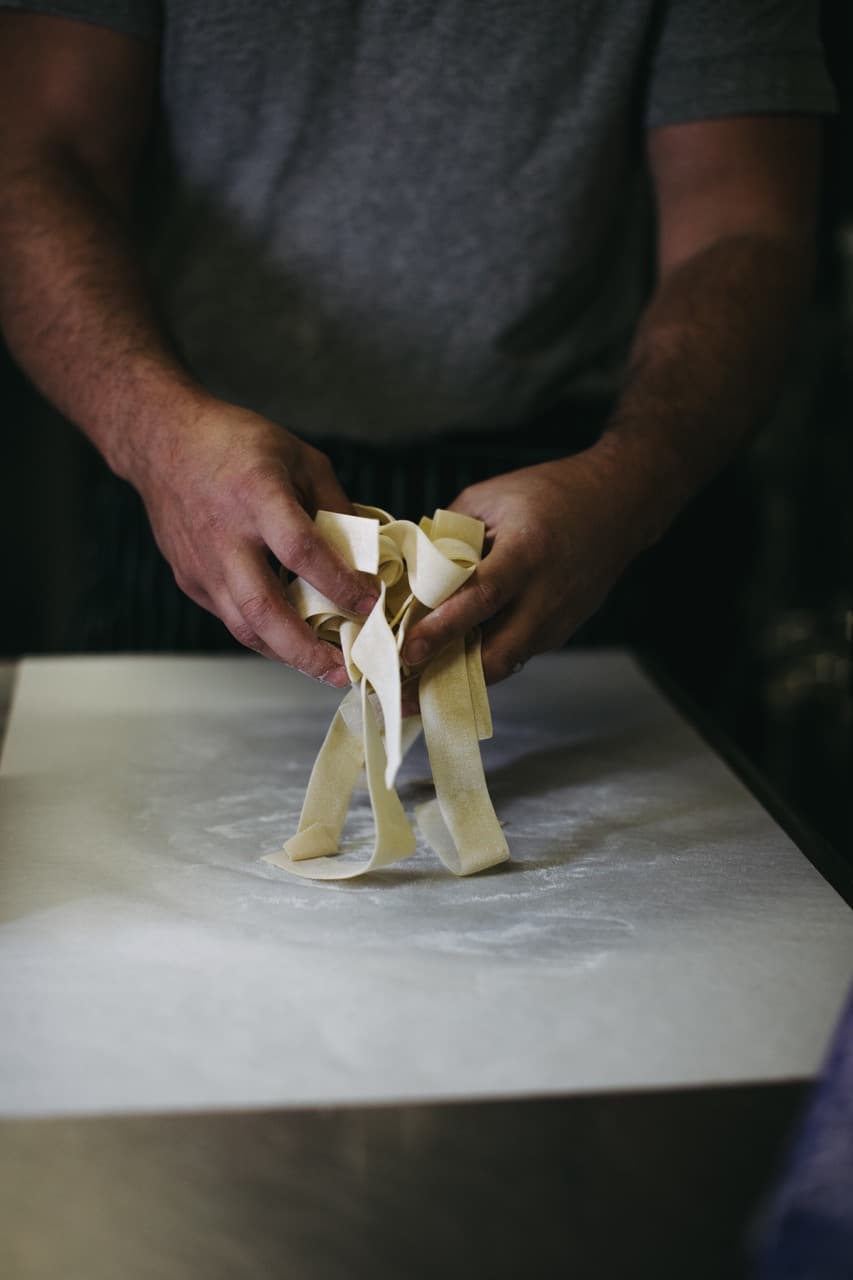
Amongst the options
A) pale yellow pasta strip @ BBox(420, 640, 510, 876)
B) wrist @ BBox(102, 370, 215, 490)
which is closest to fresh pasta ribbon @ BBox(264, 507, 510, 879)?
pale yellow pasta strip @ BBox(420, 640, 510, 876)

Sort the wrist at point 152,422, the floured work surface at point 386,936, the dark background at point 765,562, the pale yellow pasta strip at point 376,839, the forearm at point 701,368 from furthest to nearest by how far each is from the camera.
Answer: the dark background at point 765,562, the forearm at point 701,368, the wrist at point 152,422, the pale yellow pasta strip at point 376,839, the floured work surface at point 386,936

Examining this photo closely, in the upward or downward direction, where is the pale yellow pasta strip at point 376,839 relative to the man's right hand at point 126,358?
downward

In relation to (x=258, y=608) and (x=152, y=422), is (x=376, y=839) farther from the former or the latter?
(x=152, y=422)

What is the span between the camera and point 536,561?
88cm

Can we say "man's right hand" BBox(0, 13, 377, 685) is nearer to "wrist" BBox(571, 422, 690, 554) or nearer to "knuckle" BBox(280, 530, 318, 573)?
"knuckle" BBox(280, 530, 318, 573)

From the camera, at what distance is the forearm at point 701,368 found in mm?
1026

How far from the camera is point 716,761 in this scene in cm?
104

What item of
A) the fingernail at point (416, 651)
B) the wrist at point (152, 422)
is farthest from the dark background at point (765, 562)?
the wrist at point (152, 422)

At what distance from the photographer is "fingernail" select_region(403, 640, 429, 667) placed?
32.4 inches

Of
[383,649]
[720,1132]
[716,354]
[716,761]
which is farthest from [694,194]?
[720,1132]

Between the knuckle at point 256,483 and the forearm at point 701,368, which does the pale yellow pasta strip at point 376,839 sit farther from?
the forearm at point 701,368

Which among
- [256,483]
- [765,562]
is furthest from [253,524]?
[765,562]

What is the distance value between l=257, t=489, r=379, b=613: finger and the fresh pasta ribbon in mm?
14

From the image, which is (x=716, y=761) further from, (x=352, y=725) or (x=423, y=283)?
(x=423, y=283)
